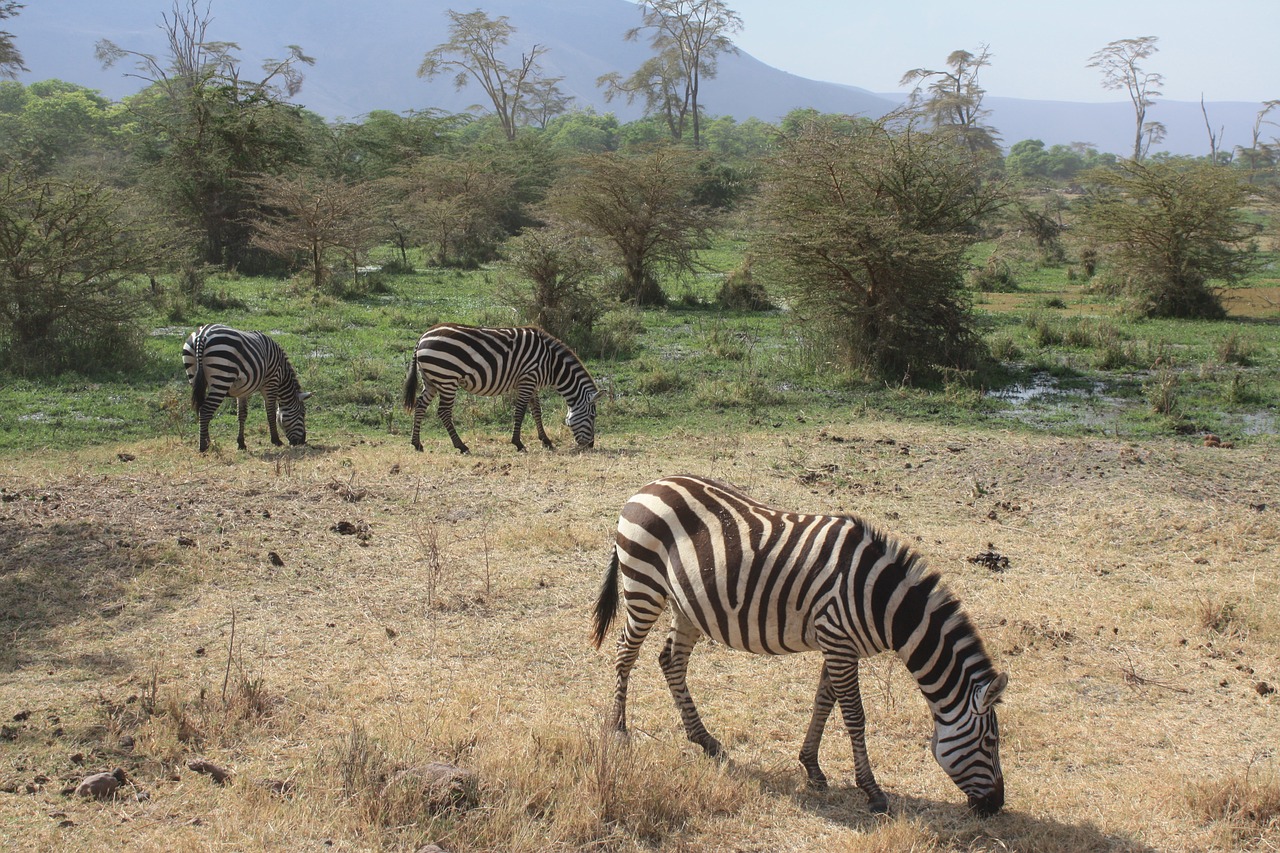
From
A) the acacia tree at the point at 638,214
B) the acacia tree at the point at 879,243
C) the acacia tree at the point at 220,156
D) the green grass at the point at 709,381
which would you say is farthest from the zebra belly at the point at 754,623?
the acacia tree at the point at 220,156

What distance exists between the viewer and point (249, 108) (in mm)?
29172

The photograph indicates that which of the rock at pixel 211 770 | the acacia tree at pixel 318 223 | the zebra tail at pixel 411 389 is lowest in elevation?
the rock at pixel 211 770

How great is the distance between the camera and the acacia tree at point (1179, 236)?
70.2 feet

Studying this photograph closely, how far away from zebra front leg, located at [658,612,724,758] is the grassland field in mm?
224

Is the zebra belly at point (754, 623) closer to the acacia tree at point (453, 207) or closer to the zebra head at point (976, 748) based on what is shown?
the zebra head at point (976, 748)

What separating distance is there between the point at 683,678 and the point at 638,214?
1953 cm

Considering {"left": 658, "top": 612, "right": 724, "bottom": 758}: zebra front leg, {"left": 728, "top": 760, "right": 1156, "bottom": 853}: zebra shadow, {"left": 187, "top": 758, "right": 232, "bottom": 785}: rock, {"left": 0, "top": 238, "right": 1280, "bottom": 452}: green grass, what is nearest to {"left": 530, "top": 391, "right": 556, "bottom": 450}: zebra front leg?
{"left": 0, "top": 238, "right": 1280, "bottom": 452}: green grass

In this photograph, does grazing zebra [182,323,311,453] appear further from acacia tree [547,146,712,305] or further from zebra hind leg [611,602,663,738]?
acacia tree [547,146,712,305]

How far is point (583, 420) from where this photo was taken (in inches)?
480

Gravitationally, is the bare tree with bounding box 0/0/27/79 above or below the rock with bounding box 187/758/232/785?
above

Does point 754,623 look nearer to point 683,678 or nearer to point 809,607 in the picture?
point 809,607

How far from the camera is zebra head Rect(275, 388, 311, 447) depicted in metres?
12.1

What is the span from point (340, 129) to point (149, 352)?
27108mm

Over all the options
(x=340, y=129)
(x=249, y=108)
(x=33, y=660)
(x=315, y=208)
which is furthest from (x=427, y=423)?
(x=340, y=129)
